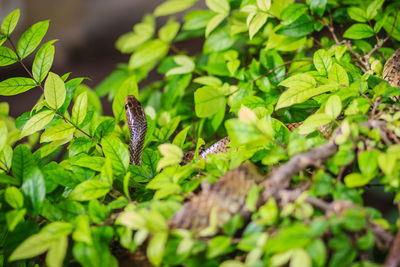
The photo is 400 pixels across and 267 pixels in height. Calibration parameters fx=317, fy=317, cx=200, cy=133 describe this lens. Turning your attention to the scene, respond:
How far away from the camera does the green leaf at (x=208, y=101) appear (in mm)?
1076

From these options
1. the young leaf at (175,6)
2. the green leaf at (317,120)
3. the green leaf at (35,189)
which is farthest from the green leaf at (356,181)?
the young leaf at (175,6)

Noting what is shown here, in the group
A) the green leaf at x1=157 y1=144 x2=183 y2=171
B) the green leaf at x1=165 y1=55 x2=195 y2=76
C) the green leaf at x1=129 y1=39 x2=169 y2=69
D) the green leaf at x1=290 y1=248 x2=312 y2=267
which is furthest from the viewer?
the green leaf at x1=129 y1=39 x2=169 y2=69

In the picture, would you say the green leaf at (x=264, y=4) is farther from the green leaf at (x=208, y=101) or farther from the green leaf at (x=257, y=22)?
the green leaf at (x=208, y=101)

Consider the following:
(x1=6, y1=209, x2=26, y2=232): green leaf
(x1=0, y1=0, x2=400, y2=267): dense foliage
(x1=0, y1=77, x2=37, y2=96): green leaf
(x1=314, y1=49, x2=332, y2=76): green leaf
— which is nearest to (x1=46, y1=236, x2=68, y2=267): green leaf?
(x1=0, y1=0, x2=400, y2=267): dense foliage

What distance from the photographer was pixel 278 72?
115 centimetres

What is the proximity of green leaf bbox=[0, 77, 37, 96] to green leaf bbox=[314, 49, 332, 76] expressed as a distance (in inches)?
32.9

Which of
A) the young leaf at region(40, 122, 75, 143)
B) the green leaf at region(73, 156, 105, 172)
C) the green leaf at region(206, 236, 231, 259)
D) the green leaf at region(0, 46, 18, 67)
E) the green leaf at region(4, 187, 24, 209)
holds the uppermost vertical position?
the green leaf at region(0, 46, 18, 67)

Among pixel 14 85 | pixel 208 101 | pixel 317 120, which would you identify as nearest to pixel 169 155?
pixel 317 120

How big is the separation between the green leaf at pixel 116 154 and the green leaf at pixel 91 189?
93 mm

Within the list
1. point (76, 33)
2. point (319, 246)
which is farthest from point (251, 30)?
point (76, 33)

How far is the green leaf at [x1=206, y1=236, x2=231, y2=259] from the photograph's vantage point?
562 millimetres

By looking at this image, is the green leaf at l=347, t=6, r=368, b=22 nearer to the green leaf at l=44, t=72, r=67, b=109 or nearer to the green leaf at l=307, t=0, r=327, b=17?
the green leaf at l=307, t=0, r=327, b=17

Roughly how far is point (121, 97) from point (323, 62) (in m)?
0.67

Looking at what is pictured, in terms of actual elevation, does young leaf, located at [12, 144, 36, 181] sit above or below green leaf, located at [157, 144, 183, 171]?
above
